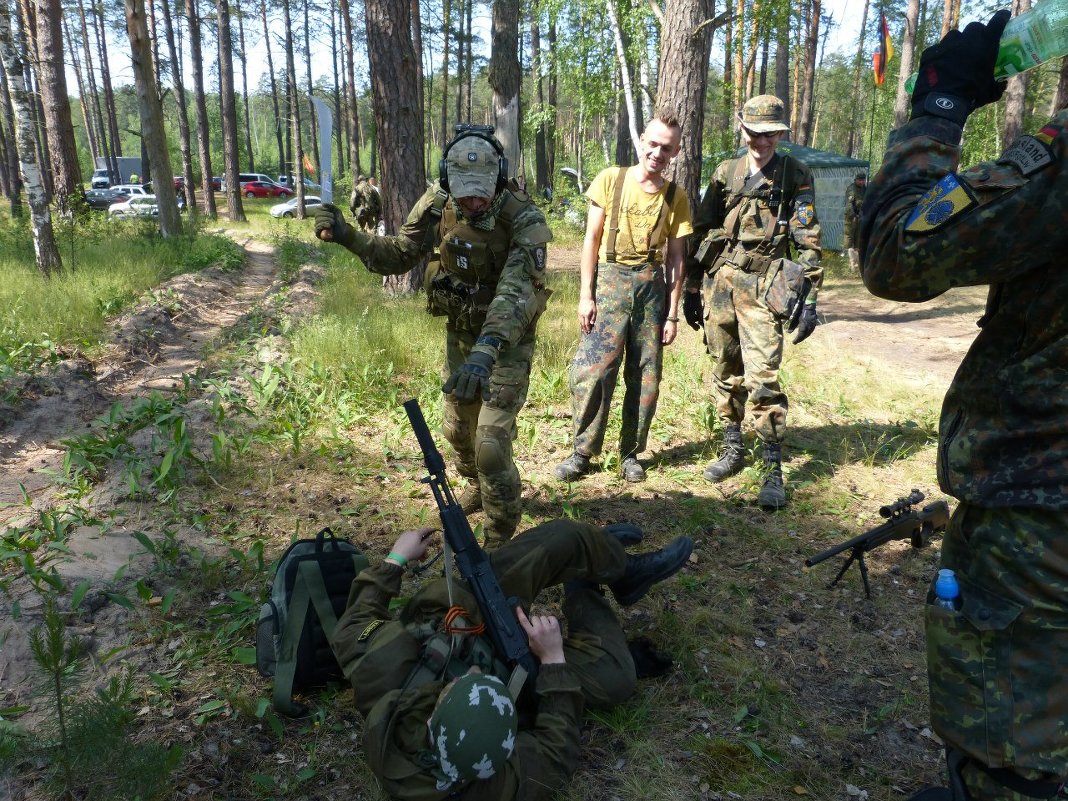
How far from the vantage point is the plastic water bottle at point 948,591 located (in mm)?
1729

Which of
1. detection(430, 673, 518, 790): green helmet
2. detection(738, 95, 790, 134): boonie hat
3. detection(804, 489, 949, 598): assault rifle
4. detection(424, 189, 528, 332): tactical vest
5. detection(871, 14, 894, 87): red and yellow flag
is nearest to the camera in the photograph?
detection(430, 673, 518, 790): green helmet

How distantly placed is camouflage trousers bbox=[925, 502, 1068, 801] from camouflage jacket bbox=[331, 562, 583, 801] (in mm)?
1289

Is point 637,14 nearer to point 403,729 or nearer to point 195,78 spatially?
point 403,729

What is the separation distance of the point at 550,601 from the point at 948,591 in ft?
7.26

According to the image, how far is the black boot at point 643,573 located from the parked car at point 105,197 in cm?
2991

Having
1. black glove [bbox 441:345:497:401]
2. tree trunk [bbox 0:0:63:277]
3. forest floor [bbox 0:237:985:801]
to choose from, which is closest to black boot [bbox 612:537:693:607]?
forest floor [bbox 0:237:985:801]

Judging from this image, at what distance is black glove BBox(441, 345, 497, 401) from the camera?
3.04 meters

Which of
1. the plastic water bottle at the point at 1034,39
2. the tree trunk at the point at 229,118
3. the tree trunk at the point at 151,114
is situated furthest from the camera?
the tree trunk at the point at 229,118

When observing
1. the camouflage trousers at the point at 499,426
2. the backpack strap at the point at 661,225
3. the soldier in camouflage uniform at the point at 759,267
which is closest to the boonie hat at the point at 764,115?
the soldier in camouflage uniform at the point at 759,267

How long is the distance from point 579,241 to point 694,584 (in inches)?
600

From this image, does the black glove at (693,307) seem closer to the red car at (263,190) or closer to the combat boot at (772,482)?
the combat boot at (772,482)

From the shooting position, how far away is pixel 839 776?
102 inches

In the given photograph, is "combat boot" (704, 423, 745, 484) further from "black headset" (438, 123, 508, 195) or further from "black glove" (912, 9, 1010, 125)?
"black glove" (912, 9, 1010, 125)

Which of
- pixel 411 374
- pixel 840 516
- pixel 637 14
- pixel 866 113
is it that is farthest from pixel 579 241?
pixel 866 113
